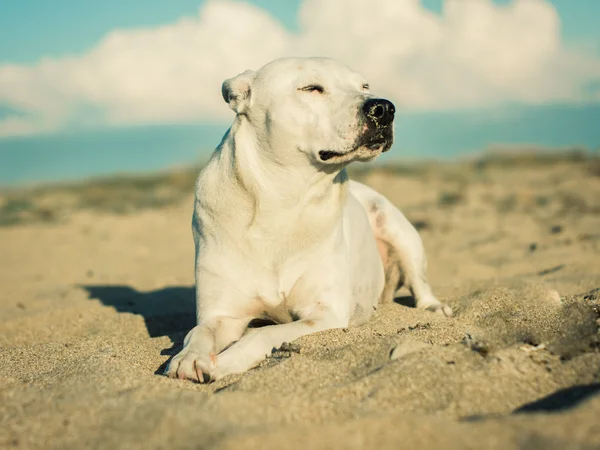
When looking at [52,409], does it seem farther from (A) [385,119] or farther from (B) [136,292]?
(B) [136,292]

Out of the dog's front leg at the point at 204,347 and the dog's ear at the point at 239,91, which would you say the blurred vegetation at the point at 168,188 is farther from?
the dog's front leg at the point at 204,347

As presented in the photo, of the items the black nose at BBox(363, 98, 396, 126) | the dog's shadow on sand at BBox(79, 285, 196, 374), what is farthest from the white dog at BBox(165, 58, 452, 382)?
the dog's shadow on sand at BBox(79, 285, 196, 374)

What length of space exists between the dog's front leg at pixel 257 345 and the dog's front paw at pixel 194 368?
4 cm

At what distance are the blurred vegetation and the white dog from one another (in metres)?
7.06

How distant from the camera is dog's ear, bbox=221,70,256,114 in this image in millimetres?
3955

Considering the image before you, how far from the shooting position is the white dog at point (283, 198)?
147 inches

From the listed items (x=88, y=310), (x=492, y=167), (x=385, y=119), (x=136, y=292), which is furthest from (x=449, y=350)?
(x=492, y=167)

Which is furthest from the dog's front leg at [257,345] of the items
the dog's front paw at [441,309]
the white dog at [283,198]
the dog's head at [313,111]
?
the dog's front paw at [441,309]

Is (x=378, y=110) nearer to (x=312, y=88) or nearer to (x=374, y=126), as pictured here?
(x=374, y=126)

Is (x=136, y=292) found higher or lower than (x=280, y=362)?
lower

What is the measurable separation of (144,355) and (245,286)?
71 cm

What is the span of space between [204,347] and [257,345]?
281 millimetres

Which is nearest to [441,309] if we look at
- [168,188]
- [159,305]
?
[159,305]

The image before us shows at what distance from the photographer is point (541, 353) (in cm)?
290
